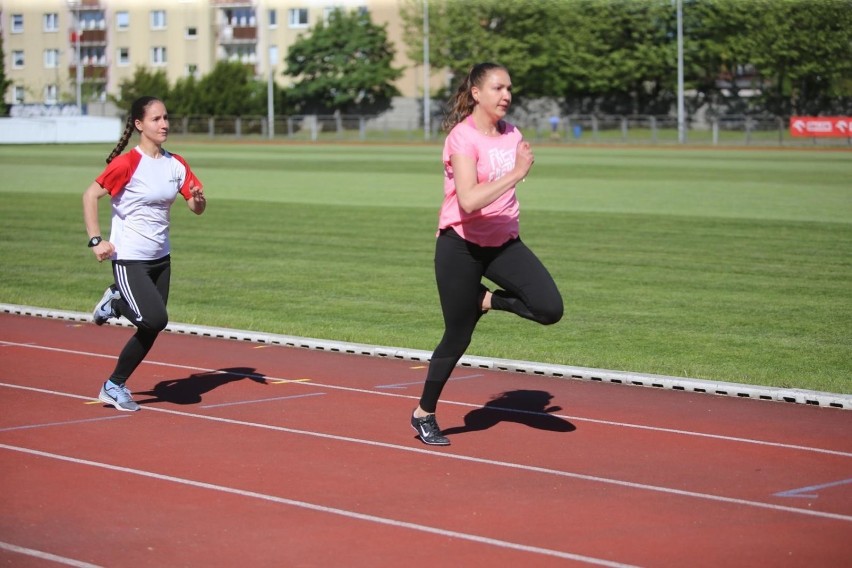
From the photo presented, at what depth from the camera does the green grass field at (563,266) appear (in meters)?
12.5

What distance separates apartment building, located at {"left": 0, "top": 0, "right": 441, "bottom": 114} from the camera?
107500 mm

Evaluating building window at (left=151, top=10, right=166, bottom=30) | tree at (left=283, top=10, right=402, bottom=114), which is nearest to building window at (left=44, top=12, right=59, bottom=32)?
building window at (left=151, top=10, right=166, bottom=30)

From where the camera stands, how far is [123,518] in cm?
643

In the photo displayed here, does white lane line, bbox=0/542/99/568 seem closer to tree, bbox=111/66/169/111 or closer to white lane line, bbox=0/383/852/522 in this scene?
white lane line, bbox=0/383/852/522

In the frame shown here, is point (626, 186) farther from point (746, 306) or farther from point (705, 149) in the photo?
point (705, 149)

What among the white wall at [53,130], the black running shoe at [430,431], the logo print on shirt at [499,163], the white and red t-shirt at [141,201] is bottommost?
the black running shoe at [430,431]

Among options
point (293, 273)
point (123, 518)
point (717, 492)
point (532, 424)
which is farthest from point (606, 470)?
point (293, 273)

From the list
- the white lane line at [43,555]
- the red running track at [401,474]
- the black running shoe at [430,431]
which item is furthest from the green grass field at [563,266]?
the white lane line at [43,555]

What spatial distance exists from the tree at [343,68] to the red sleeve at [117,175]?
290 feet

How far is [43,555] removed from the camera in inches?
231

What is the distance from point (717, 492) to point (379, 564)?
2.12m

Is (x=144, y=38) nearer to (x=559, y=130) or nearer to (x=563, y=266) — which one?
(x=559, y=130)

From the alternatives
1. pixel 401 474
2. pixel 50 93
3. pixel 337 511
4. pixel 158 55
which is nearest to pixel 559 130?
pixel 158 55

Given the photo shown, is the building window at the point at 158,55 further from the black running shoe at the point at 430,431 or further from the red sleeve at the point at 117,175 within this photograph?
the black running shoe at the point at 430,431
